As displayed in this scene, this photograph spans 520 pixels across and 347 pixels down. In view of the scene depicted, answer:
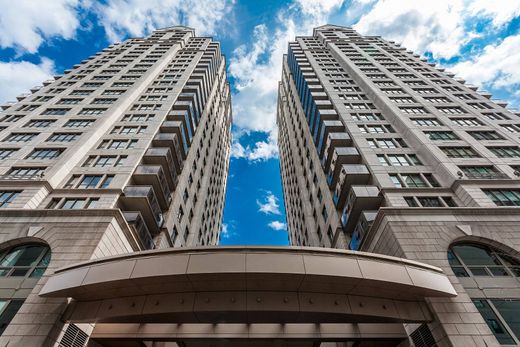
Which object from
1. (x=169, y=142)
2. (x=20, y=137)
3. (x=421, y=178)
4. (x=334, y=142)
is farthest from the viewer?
(x=169, y=142)

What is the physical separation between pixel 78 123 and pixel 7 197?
43.0 feet

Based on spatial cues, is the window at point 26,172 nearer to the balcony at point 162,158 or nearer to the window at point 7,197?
the window at point 7,197

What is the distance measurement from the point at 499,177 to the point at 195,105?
1498 inches

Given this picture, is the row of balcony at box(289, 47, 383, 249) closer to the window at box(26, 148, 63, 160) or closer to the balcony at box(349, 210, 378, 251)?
the balcony at box(349, 210, 378, 251)

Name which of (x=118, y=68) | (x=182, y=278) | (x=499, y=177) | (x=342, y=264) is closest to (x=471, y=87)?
(x=499, y=177)

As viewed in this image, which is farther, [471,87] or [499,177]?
[471,87]

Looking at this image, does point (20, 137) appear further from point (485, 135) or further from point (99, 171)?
point (485, 135)

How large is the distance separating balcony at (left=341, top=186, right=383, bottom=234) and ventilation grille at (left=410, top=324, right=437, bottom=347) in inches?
→ 437

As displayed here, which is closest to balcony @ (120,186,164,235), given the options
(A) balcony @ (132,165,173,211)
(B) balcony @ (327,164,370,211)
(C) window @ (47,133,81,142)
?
(A) balcony @ (132,165,173,211)

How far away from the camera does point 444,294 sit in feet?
44.3

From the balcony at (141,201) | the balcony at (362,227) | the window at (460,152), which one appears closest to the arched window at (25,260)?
the balcony at (141,201)

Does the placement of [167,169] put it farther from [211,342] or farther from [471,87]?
[471,87]

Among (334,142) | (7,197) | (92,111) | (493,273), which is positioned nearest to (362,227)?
(493,273)

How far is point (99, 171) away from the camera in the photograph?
86.2ft
